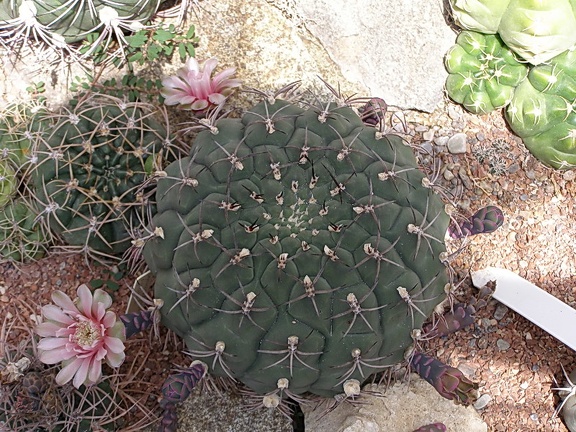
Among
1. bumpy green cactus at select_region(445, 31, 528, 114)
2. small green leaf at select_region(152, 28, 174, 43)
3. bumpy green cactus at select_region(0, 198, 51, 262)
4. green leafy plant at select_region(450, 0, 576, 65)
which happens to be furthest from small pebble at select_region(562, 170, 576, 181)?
bumpy green cactus at select_region(0, 198, 51, 262)

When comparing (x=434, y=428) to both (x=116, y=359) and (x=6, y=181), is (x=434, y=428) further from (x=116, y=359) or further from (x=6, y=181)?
(x=6, y=181)

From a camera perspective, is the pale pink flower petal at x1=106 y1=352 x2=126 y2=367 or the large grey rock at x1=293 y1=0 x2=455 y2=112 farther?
the large grey rock at x1=293 y1=0 x2=455 y2=112

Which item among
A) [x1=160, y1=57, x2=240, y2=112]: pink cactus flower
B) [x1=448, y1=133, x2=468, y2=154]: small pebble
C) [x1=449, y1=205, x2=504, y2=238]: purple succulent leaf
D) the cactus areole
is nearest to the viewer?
the cactus areole

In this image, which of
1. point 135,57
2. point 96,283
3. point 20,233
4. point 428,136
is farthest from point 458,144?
point 20,233

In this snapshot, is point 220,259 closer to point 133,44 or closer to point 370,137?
point 370,137

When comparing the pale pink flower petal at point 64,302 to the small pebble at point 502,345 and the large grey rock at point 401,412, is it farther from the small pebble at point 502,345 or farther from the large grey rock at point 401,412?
the small pebble at point 502,345

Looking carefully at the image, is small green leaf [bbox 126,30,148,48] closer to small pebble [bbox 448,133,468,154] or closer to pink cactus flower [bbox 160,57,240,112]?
pink cactus flower [bbox 160,57,240,112]

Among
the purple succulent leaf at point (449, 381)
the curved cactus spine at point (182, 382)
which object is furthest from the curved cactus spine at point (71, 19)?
the purple succulent leaf at point (449, 381)
